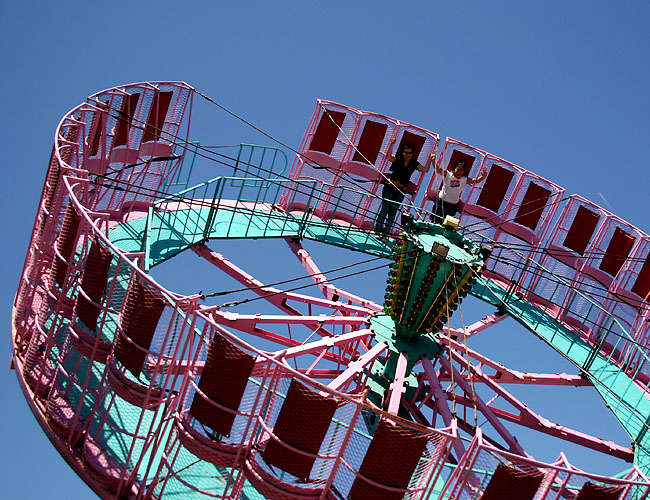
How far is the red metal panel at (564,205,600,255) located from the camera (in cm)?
3625

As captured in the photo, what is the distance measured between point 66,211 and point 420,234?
1048cm

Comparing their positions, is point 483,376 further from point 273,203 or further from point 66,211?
point 66,211

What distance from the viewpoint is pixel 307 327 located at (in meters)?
31.9

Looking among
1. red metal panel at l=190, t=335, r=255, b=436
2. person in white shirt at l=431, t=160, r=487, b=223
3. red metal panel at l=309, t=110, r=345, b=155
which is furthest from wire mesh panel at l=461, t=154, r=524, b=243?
red metal panel at l=190, t=335, r=255, b=436

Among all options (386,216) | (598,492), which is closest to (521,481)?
(598,492)

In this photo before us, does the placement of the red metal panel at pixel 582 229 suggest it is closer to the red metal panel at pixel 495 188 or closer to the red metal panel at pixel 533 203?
the red metal panel at pixel 533 203

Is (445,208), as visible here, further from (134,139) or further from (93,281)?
(93,281)

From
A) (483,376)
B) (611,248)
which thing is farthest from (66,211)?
(611,248)

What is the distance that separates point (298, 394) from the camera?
68.6 feet

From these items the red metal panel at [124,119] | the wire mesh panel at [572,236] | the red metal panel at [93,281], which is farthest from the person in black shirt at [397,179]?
the red metal panel at [93,281]

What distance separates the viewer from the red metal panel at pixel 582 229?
3625 cm

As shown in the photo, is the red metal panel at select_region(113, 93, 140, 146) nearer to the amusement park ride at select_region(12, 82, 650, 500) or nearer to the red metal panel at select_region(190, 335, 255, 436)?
the amusement park ride at select_region(12, 82, 650, 500)

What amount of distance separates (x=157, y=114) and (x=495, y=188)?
556 inches

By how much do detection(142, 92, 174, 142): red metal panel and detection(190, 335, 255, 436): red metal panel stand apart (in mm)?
13126
